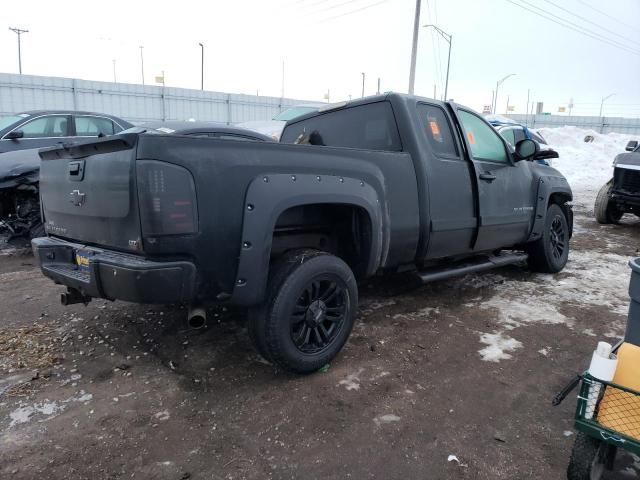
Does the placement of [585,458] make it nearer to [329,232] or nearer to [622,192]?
[329,232]

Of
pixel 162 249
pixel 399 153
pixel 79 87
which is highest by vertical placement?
pixel 79 87

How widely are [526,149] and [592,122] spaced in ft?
137

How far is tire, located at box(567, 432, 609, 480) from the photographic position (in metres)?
1.87

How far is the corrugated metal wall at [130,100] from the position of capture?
65.2 feet

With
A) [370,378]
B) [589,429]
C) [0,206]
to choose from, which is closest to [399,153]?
[370,378]

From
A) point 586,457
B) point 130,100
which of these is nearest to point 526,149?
point 586,457

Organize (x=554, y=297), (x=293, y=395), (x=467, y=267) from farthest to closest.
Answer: (x=554, y=297) < (x=467, y=267) < (x=293, y=395)

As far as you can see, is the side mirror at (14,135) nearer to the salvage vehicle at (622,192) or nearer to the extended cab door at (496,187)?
the extended cab door at (496,187)

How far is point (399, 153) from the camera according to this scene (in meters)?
3.51

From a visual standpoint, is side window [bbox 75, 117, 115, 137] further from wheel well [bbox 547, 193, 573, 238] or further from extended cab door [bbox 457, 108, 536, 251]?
wheel well [bbox 547, 193, 573, 238]

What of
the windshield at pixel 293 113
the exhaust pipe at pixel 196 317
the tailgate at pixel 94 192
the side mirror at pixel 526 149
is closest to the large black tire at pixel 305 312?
the exhaust pipe at pixel 196 317

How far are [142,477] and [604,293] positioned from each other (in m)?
4.72

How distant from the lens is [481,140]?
175 inches

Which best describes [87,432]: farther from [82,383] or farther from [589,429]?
[589,429]
